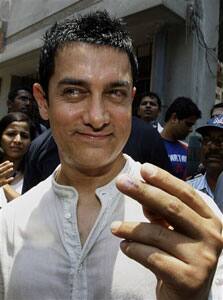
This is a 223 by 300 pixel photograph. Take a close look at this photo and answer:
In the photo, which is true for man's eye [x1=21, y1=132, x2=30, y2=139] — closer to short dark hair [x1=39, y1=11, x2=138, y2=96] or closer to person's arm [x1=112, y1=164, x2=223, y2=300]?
short dark hair [x1=39, y1=11, x2=138, y2=96]

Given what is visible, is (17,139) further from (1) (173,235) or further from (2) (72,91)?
(1) (173,235)

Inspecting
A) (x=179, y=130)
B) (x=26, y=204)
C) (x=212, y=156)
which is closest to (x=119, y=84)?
(x=26, y=204)

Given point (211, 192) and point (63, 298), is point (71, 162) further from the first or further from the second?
point (211, 192)

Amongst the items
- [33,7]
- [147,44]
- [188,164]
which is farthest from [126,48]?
[33,7]

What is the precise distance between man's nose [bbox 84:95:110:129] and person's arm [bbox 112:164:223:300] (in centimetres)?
50

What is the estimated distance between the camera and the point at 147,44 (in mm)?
6238

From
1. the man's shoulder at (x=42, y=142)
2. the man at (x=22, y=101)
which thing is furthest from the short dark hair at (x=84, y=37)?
the man at (x=22, y=101)

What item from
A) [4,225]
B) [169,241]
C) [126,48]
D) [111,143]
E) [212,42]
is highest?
[212,42]

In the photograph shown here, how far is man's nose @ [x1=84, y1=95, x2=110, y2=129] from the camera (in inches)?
47.8

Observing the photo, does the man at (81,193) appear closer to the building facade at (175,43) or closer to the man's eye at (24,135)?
the man's eye at (24,135)

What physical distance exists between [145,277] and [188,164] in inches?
101

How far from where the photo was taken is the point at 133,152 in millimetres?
2027

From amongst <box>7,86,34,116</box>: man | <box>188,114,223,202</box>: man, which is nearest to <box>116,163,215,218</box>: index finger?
<box>188,114,223,202</box>: man

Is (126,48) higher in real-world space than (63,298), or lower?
higher
